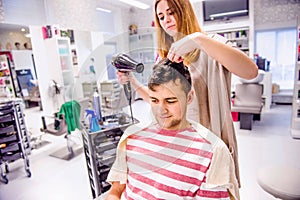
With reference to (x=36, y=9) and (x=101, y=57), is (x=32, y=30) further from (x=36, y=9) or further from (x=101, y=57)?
(x=101, y=57)

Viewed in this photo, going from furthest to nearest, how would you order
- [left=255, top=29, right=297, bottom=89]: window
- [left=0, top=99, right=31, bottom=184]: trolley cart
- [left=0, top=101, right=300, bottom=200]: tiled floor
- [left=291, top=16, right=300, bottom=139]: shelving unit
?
[left=255, top=29, right=297, bottom=89]: window
[left=291, top=16, right=300, bottom=139]: shelving unit
[left=0, top=99, right=31, bottom=184]: trolley cart
[left=0, top=101, right=300, bottom=200]: tiled floor

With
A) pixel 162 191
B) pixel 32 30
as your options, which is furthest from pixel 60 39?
pixel 162 191

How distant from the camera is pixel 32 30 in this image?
3.21m

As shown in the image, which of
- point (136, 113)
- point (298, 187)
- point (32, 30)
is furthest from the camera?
point (32, 30)

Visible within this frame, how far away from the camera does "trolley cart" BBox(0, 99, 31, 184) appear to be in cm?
253

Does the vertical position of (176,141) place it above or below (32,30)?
below

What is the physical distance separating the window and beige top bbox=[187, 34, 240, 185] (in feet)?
18.4

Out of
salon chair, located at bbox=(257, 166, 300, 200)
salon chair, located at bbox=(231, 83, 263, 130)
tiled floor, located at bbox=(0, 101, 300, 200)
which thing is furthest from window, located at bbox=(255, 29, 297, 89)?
salon chair, located at bbox=(257, 166, 300, 200)

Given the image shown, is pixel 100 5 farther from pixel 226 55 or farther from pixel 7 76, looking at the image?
pixel 226 55

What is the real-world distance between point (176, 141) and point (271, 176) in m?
1.11

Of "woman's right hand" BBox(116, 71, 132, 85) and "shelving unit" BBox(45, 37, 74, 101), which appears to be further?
"shelving unit" BBox(45, 37, 74, 101)

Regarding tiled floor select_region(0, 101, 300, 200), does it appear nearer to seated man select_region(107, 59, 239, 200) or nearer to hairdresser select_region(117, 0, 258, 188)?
seated man select_region(107, 59, 239, 200)

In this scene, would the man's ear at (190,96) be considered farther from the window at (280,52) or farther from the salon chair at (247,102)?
the window at (280,52)

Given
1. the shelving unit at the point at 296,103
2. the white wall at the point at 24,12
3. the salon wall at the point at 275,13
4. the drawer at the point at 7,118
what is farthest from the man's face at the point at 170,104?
the salon wall at the point at 275,13
